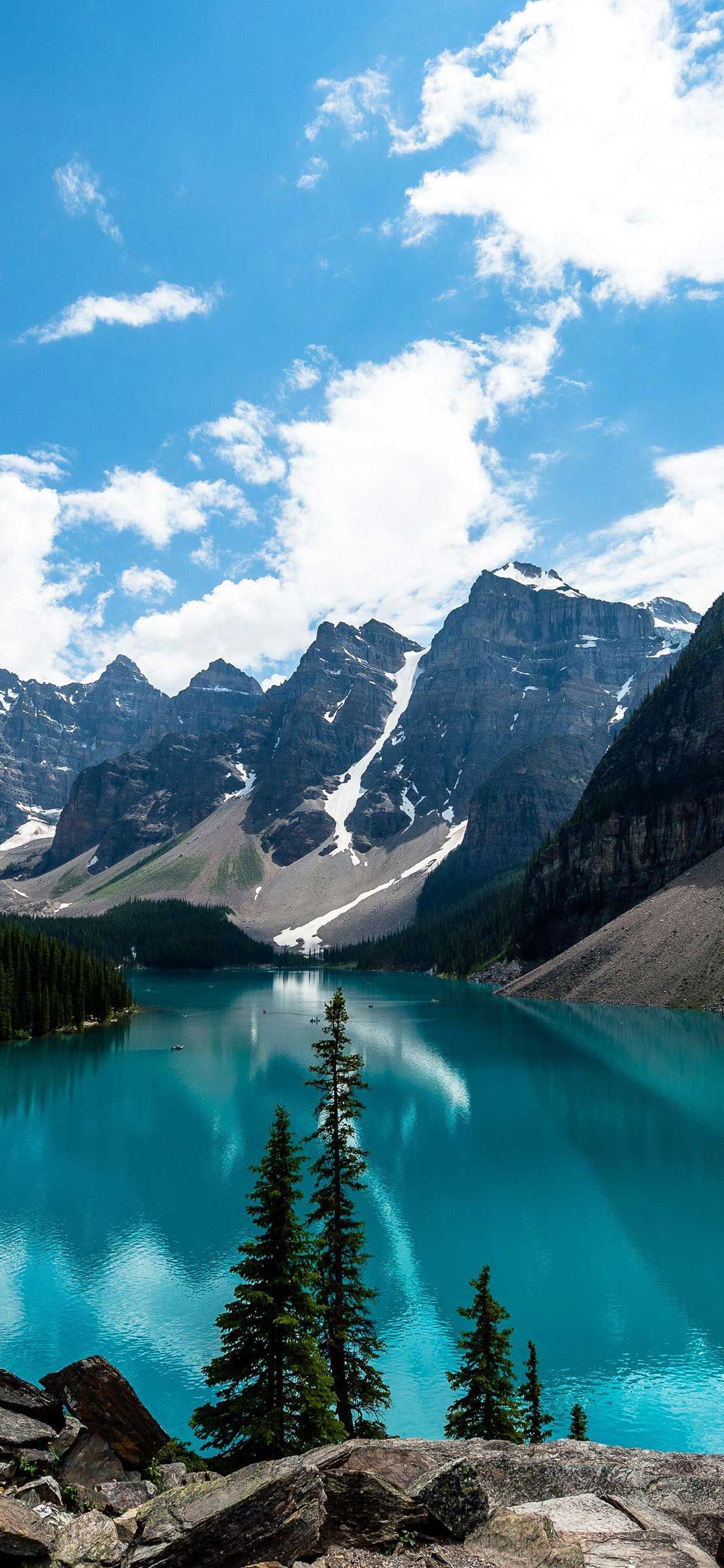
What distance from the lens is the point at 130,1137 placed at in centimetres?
5712

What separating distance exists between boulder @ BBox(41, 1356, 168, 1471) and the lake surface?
877 cm

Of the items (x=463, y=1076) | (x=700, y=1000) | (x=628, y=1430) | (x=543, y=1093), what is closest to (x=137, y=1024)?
(x=463, y=1076)

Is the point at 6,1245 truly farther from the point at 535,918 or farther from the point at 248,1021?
the point at 535,918

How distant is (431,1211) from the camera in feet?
132

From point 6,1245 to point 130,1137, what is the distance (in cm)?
2115

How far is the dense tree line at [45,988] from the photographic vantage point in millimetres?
100250

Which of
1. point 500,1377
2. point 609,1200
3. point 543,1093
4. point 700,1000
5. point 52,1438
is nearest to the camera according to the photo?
point 52,1438

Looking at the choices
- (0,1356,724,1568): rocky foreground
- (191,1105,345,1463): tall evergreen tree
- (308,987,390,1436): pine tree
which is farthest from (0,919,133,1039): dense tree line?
(0,1356,724,1568): rocky foreground

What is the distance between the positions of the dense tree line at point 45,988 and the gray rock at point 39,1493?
94063 mm

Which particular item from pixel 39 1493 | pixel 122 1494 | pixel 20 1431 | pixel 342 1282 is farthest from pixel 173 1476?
pixel 342 1282

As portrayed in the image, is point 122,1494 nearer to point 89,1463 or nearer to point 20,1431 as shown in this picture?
point 89,1463

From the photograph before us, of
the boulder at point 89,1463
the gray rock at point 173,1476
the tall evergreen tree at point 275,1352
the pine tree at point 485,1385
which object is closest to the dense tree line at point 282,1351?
the tall evergreen tree at point 275,1352

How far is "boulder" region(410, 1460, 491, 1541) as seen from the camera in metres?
9.15

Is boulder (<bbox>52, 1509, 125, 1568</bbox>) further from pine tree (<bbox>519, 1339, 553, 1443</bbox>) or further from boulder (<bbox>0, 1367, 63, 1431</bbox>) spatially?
pine tree (<bbox>519, 1339, 553, 1443</bbox>)
